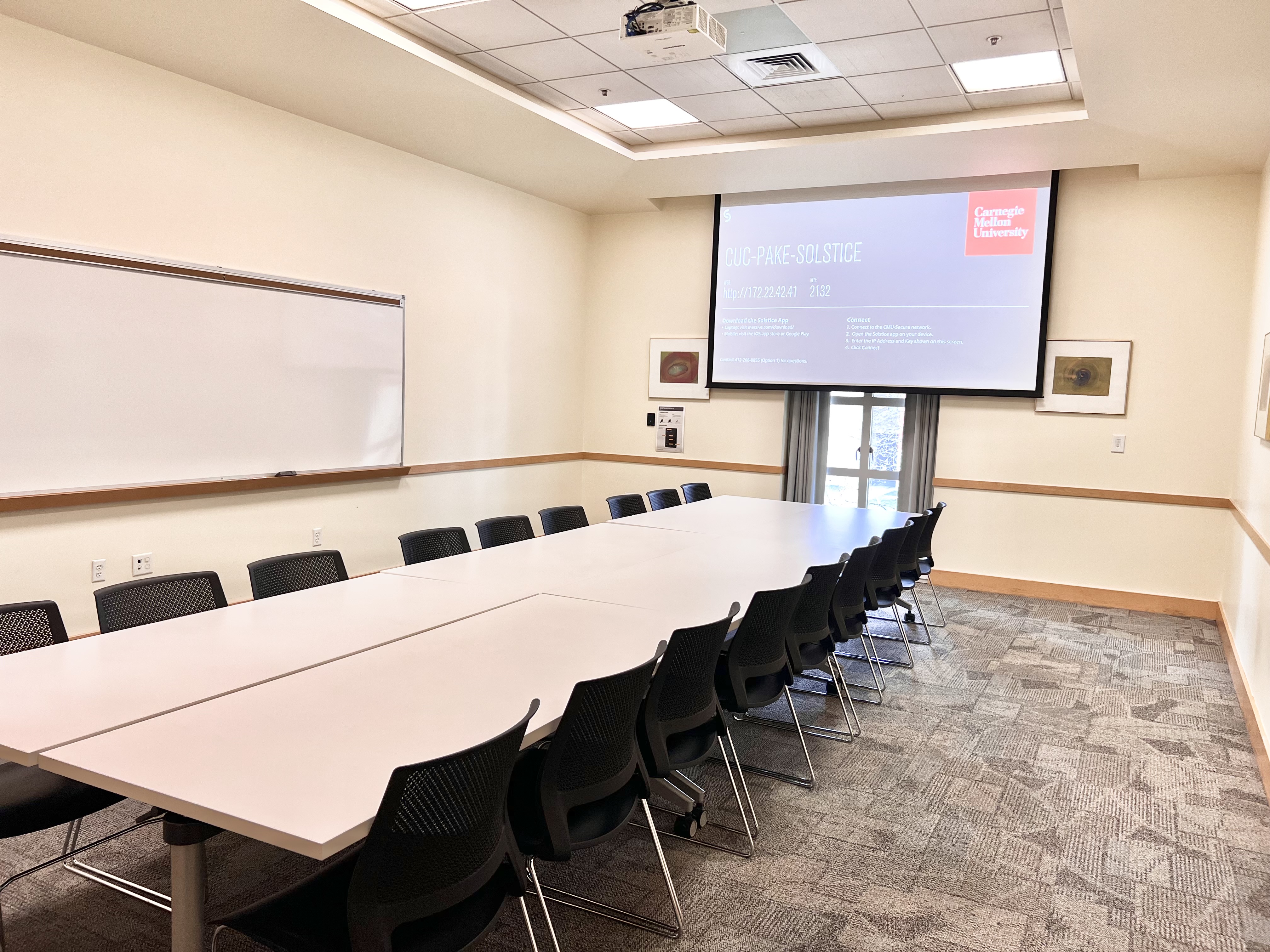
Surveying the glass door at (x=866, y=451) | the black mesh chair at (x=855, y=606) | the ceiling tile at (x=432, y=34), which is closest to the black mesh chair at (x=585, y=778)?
the black mesh chair at (x=855, y=606)

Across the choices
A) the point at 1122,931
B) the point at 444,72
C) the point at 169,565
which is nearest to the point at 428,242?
the point at 444,72

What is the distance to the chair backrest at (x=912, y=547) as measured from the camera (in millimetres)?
5445

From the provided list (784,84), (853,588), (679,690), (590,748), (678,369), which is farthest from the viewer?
(678,369)

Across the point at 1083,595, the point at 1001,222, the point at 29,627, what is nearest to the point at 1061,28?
the point at 1001,222

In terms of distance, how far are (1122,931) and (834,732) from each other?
1.64 meters

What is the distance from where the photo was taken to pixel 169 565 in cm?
528

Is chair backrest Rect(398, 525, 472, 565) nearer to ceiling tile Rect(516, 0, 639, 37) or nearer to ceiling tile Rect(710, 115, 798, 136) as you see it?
ceiling tile Rect(516, 0, 639, 37)

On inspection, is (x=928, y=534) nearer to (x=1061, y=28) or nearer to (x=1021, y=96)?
(x=1021, y=96)

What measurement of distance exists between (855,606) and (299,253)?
166 inches

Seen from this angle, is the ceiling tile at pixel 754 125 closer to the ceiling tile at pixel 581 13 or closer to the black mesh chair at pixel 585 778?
the ceiling tile at pixel 581 13

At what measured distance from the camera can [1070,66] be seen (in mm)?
5520

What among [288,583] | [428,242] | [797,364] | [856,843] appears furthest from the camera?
[797,364]

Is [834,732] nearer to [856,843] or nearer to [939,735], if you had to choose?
[939,735]

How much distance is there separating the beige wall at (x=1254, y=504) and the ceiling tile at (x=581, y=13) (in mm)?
4146
